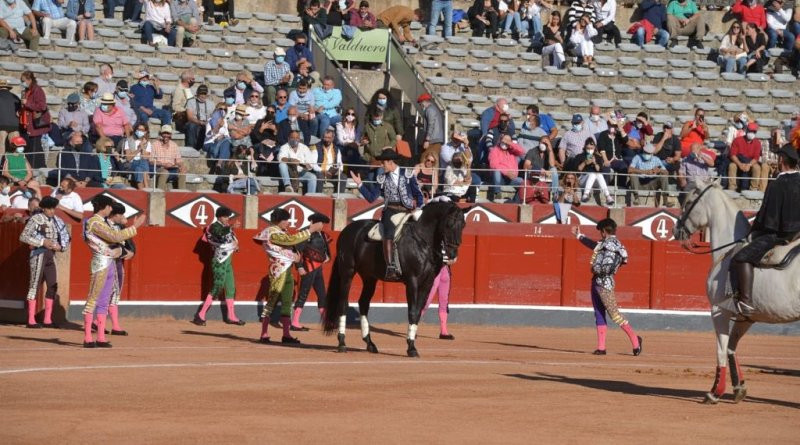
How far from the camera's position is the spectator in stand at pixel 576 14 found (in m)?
31.2

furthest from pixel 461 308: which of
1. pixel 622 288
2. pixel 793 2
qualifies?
pixel 793 2

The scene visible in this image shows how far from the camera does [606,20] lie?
3250 cm

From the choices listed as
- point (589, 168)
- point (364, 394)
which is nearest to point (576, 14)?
point (589, 168)

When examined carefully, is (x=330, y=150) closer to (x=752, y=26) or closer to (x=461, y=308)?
(x=461, y=308)

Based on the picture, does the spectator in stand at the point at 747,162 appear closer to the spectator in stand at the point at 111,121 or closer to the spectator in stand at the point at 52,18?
the spectator in stand at the point at 111,121

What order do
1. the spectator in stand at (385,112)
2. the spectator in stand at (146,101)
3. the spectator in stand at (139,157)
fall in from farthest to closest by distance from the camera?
the spectator in stand at (385,112) < the spectator in stand at (146,101) < the spectator in stand at (139,157)

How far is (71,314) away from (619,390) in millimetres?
10192

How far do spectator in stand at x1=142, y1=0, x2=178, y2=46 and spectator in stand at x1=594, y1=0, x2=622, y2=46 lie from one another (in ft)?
31.3

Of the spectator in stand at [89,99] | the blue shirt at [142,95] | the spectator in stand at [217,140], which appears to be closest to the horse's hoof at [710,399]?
the spectator in stand at [217,140]

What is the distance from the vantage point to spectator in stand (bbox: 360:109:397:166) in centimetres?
2594

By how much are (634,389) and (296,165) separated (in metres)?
11.1

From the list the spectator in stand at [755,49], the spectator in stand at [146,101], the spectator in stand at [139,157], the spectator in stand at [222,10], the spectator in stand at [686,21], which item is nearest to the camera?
the spectator in stand at [139,157]

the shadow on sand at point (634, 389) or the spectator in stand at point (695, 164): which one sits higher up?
the spectator in stand at point (695, 164)

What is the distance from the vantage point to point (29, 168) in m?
22.9
